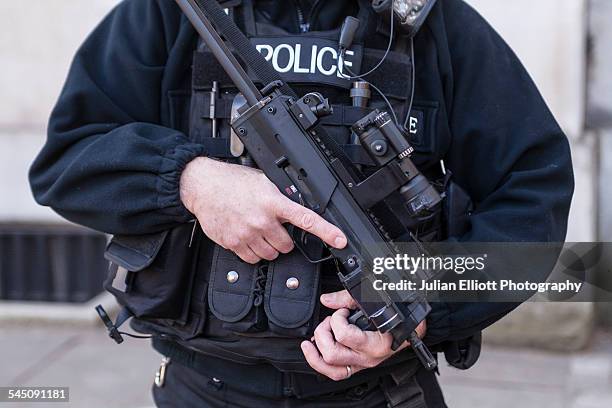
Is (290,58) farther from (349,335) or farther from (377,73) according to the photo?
(349,335)

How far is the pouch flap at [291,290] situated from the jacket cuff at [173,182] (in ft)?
0.73

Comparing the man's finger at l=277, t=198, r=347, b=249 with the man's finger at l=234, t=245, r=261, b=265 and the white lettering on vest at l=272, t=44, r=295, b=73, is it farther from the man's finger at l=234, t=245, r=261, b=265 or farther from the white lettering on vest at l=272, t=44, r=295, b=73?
the white lettering on vest at l=272, t=44, r=295, b=73

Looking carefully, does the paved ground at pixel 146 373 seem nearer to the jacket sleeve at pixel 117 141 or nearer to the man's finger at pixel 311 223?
the jacket sleeve at pixel 117 141

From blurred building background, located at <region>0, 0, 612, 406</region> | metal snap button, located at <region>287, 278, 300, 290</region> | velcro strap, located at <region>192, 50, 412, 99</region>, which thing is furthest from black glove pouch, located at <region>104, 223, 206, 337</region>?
blurred building background, located at <region>0, 0, 612, 406</region>

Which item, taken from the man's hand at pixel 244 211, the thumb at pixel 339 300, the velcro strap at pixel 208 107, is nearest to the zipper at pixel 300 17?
the velcro strap at pixel 208 107

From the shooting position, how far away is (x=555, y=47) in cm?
393

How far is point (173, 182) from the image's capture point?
1.63 metres

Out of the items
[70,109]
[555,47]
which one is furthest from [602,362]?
[70,109]

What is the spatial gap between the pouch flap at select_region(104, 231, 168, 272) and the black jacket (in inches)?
1.3

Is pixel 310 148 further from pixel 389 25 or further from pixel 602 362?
pixel 602 362

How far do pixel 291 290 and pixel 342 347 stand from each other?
161 millimetres

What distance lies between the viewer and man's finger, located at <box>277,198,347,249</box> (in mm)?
1501

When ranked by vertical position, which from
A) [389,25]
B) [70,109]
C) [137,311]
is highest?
[389,25]

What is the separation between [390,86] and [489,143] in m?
0.26
